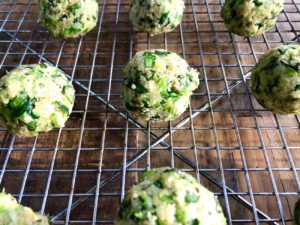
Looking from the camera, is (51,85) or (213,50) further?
(213,50)

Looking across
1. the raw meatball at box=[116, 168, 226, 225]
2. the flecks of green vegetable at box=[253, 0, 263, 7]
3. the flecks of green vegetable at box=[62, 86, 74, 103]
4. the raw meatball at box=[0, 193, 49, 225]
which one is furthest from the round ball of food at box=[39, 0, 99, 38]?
the raw meatball at box=[116, 168, 226, 225]

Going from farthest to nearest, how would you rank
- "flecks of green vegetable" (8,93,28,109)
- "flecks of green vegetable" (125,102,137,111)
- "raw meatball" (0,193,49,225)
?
1. "flecks of green vegetable" (125,102,137,111)
2. "flecks of green vegetable" (8,93,28,109)
3. "raw meatball" (0,193,49,225)

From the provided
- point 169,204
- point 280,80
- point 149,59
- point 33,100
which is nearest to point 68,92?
point 33,100

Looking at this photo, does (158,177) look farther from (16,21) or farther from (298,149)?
(16,21)

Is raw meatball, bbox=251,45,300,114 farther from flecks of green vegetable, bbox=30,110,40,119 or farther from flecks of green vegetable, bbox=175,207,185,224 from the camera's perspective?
flecks of green vegetable, bbox=30,110,40,119

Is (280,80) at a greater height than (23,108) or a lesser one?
greater

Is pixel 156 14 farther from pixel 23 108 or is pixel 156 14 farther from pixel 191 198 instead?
pixel 191 198

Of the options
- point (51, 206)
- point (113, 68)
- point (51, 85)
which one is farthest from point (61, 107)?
point (113, 68)
